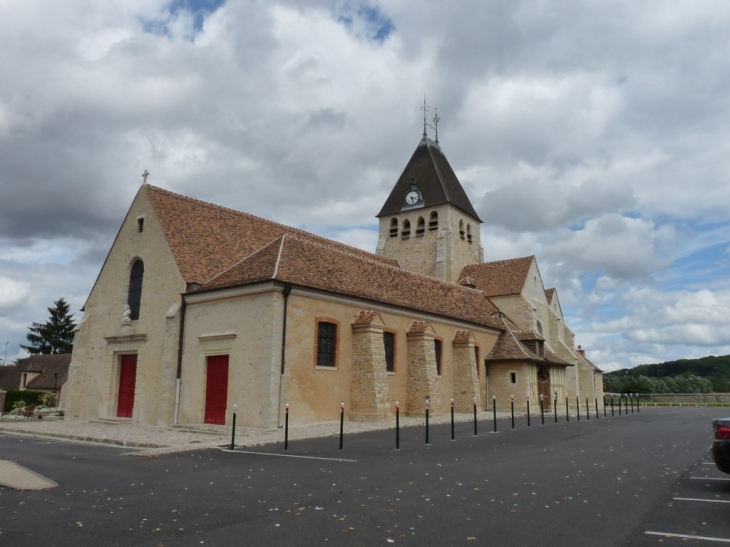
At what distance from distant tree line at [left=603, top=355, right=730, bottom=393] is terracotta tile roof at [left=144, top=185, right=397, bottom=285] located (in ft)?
146

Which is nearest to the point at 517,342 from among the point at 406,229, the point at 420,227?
the point at 420,227

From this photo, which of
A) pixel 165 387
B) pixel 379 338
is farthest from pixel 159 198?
pixel 379 338

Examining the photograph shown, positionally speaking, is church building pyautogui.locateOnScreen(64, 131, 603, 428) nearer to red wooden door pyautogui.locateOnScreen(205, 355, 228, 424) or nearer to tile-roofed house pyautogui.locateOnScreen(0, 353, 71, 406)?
red wooden door pyautogui.locateOnScreen(205, 355, 228, 424)

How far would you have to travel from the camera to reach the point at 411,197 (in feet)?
143

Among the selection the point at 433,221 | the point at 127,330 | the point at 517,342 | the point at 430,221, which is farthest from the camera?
the point at 430,221

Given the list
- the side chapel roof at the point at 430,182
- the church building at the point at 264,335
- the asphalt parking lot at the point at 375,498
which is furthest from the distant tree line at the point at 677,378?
the asphalt parking lot at the point at 375,498

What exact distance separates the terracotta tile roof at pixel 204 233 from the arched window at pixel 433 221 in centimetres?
1771

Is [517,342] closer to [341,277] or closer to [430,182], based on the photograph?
[341,277]

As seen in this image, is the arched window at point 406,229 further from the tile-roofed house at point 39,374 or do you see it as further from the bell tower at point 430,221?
the tile-roofed house at point 39,374

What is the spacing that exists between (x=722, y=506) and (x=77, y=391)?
2361 cm

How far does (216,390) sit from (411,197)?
1080 inches

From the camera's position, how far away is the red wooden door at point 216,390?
63.0 feet

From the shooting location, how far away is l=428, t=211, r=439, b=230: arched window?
137 feet

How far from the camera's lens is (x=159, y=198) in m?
23.2
